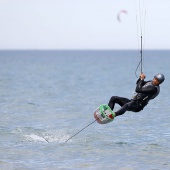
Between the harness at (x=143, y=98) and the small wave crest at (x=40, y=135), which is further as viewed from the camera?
the small wave crest at (x=40, y=135)

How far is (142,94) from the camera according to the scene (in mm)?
17359

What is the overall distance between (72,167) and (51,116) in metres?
12.4

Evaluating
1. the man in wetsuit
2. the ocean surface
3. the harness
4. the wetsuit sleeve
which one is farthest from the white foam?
the wetsuit sleeve

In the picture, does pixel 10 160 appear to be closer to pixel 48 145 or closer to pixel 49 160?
pixel 49 160

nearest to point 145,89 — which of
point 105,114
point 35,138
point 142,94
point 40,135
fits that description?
point 142,94

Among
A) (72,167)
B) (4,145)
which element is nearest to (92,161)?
(72,167)

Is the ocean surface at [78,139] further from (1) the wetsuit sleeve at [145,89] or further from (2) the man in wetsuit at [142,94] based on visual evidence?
(1) the wetsuit sleeve at [145,89]

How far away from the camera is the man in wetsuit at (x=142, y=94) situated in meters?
16.8

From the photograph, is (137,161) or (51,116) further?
(51,116)

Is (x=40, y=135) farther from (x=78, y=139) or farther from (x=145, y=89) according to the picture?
(x=145, y=89)

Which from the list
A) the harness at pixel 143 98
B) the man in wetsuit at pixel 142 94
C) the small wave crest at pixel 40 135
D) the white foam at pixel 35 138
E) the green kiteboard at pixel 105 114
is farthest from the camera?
the small wave crest at pixel 40 135

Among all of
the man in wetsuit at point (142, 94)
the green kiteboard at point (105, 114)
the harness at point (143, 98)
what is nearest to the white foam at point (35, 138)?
the green kiteboard at point (105, 114)

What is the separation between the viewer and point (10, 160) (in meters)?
17.5

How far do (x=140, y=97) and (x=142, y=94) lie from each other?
0.40 feet
